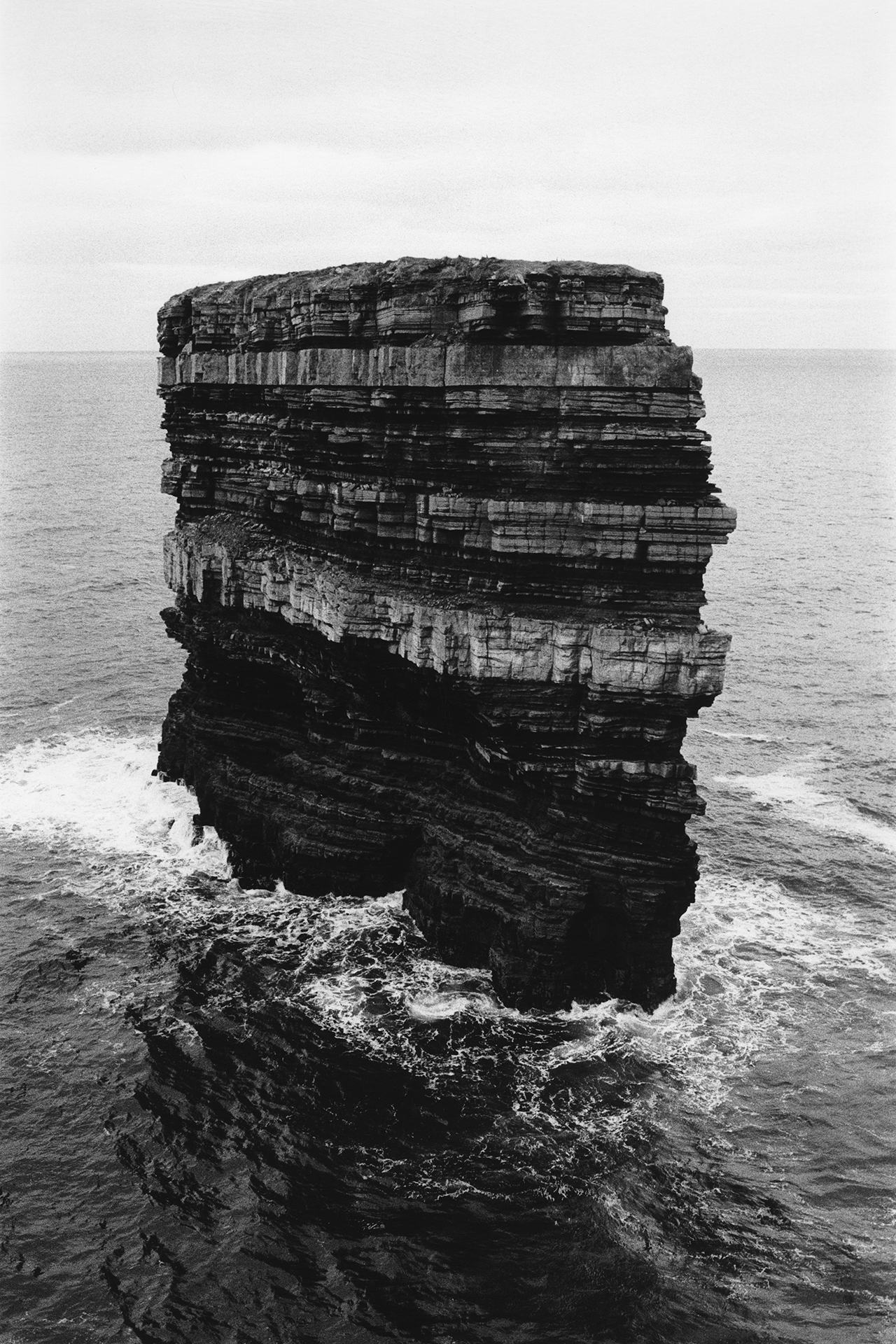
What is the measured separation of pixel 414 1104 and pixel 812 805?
30.1 m

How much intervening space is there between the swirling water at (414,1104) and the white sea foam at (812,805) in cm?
18

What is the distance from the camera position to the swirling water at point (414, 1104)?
31.3m

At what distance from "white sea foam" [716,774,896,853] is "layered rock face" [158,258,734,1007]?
17151 millimetres

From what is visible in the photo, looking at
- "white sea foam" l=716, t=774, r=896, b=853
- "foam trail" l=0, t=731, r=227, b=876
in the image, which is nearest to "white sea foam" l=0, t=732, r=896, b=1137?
"foam trail" l=0, t=731, r=227, b=876

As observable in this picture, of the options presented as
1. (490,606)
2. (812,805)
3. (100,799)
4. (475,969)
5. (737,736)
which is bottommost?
(475,969)

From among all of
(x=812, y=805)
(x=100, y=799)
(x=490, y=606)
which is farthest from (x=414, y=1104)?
(x=812, y=805)

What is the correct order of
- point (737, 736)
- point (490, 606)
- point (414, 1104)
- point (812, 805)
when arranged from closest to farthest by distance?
point (414, 1104), point (490, 606), point (812, 805), point (737, 736)

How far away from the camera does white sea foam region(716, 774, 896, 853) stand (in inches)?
2275

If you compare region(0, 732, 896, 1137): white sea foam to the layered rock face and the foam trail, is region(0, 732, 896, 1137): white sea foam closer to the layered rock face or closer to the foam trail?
the foam trail

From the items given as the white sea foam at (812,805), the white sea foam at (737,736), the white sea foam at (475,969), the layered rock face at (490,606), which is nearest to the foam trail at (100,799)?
the white sea foam at (475,969)

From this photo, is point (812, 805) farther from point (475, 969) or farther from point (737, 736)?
point (475, 969)

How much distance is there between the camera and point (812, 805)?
60.7 meters

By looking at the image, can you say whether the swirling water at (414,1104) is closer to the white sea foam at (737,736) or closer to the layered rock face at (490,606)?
the layered rock face at (490,606)

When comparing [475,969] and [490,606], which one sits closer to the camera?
[490,606]
